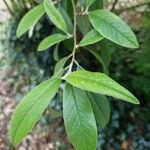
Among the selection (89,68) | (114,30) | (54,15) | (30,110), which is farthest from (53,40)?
(89,68)

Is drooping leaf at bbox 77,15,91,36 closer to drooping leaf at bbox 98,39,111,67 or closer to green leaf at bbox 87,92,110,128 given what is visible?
drooping leaf at bbox 98,39,111,67

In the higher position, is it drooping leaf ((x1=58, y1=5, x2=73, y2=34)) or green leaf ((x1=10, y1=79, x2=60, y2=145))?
green leaf ((x1=10, y1=79, x2=60, y2=145))

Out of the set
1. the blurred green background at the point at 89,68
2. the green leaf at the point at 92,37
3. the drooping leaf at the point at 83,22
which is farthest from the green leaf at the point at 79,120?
the blurred green background at the point at 89,68

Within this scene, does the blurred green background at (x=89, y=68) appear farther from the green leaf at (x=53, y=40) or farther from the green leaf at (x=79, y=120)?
the green leaf at (x=79, y=120)

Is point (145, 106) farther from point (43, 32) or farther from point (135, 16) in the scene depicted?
point (43, 32)

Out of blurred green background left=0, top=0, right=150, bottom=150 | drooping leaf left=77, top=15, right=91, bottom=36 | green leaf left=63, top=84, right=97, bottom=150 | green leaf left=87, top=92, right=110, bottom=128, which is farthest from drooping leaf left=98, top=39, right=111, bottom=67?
blurred green background left=0, top=0, right=150, bottom=150
